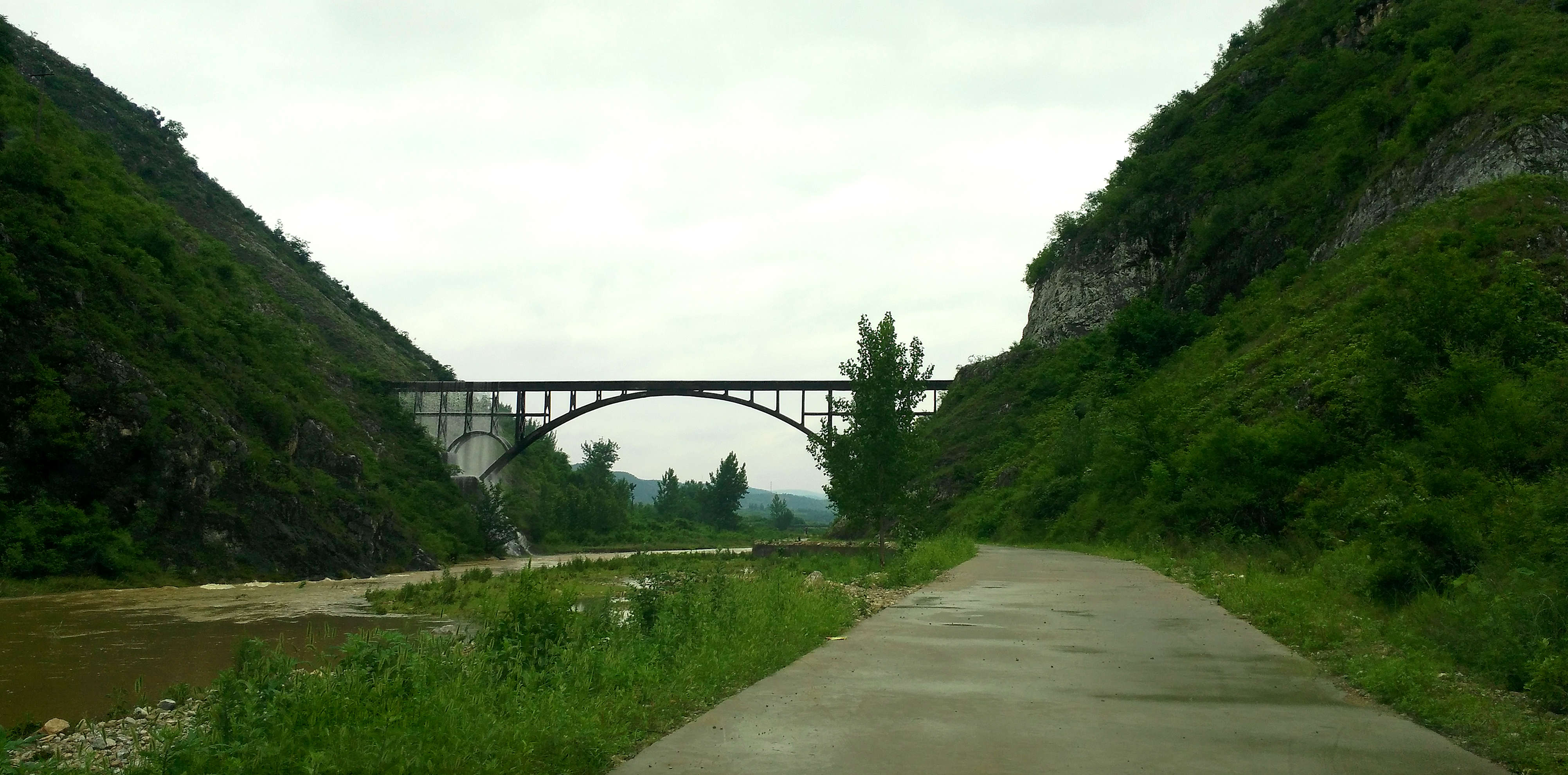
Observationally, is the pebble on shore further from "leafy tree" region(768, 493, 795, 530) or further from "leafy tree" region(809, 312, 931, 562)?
"leafy tree" region(768, 493, 795, 530)

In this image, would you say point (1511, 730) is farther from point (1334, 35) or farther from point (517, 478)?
point (517, 478)

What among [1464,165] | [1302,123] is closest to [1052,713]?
[1464,165]

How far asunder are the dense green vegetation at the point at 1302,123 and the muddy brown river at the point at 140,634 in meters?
34.1

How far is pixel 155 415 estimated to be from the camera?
117 ft

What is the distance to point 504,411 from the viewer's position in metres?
68.1

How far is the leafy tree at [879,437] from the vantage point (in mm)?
23625

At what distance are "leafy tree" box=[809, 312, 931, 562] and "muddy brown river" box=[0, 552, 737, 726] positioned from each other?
30.2ft

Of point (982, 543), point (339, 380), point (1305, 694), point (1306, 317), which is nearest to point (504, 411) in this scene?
point (339, 380)

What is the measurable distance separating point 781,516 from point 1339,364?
142371 millimetres

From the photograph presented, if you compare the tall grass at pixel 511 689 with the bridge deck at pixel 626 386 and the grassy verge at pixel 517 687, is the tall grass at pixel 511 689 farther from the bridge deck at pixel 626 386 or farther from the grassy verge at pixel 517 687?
the bridge deck at pixel 626 386

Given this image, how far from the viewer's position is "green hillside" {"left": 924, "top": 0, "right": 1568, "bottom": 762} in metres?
10.3

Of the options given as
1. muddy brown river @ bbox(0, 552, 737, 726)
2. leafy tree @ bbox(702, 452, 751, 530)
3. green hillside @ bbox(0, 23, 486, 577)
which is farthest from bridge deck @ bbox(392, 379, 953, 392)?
leafy tree @ bbox(702, 452, 751, 530)

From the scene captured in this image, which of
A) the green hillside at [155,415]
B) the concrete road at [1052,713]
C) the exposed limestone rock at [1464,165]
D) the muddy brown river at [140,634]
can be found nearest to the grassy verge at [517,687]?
the concrete road at [1052,713]

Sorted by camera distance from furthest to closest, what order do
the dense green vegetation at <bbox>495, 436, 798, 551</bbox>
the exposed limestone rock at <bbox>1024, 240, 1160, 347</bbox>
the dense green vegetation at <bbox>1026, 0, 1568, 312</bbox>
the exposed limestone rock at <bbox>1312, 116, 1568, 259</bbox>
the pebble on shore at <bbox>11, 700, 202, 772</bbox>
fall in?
the dense green vegetation at <bbox>495, 436, 798, 551</bbox>
the exposed limestone rock at <bbox>1024, 240, 1160, 347</bbox>
the dense green vegetation at <bbox>1026, 0, 1568, 312</bbox>
the exposed limestone rock at <bbox>1312, 116, 1568, 259</bbox>
the pebble on shore at <bbox>11, 700, 202, 772</bbox>
